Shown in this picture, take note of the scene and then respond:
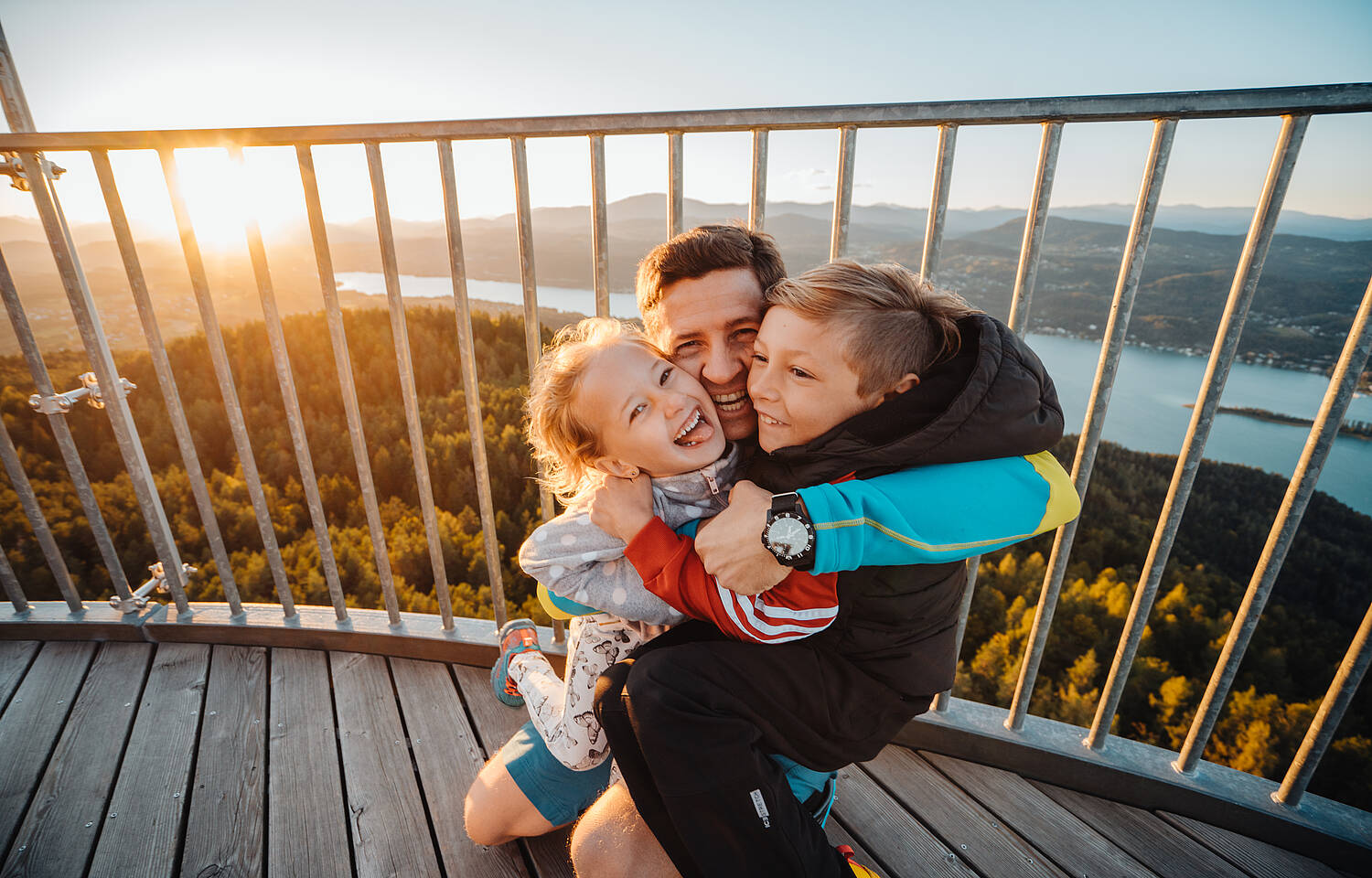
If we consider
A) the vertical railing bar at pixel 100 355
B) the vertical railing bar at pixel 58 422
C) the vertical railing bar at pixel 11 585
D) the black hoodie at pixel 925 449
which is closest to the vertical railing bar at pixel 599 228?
the black hoodie at pixel 925 449

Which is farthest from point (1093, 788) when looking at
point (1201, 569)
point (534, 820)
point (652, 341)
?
point (1201, 569)

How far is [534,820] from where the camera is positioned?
1508 millimetres

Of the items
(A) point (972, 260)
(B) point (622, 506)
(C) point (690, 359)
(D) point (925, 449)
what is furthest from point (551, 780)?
(A) point (972, 260)

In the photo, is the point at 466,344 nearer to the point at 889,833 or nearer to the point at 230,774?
the point at 230,774

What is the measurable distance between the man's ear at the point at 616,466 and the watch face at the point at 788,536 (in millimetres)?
476

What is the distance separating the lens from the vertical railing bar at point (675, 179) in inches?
61.1

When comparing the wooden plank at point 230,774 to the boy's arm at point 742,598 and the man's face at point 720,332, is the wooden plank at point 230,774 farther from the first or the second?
the man's face at point 720,332

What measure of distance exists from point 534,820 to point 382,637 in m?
1.10

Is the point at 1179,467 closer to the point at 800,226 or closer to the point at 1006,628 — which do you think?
the point at 800,226

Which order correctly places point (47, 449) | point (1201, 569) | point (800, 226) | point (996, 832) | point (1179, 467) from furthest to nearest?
point (1201, 569)
point (47, 449)
point (800, 226)
point (996, 832)
point (1179, 467)

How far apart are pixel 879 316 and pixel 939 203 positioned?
544mm

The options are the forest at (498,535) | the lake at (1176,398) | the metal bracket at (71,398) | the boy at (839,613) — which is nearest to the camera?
the boy at (839,613)

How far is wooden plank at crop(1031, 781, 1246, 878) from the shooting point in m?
1.56

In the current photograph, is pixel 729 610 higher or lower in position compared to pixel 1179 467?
lower
